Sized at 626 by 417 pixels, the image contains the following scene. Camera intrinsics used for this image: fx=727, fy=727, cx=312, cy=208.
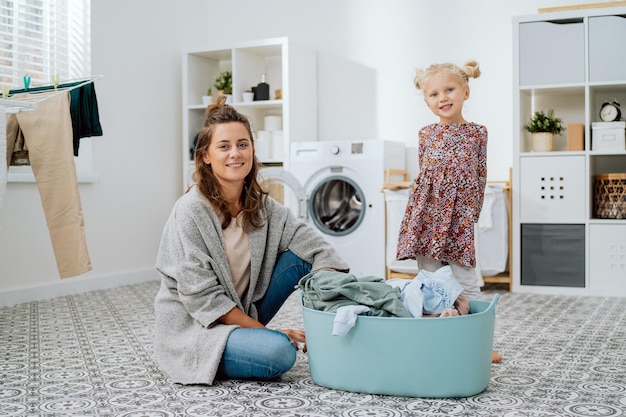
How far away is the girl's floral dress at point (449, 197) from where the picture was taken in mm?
2404

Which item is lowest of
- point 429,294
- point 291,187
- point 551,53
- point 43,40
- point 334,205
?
point 429,294

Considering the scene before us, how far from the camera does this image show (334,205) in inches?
182

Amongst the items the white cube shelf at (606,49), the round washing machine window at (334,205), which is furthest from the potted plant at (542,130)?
the round washing machine window at (334,205)

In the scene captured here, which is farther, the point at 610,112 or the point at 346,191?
the point at 346,191

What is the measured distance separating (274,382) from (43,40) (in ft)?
9.48

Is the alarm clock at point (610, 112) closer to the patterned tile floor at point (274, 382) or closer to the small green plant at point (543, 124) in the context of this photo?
the small green plant at point (543, 124)

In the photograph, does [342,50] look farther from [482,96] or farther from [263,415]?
[263,415]

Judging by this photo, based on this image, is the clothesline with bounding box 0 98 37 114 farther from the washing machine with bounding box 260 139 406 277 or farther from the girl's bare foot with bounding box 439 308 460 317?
the washing machine with bounding box 260 139 406 277

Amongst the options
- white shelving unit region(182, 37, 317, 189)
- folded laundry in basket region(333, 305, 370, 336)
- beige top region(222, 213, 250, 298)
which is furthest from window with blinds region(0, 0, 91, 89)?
folded laundry in basket region(333, 305, 370, 336)

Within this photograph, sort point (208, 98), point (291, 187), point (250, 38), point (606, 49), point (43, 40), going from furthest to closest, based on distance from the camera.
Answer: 1. point (250, 38)
2. point (208, 98)
3. point (291, 187)
4. point (43, 40)
5. point (606, 49)

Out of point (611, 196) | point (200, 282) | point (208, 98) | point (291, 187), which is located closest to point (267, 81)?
point (208, 98)

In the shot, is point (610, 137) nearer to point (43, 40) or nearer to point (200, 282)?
point (200, 282)

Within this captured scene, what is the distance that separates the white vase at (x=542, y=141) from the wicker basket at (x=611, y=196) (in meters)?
0.31

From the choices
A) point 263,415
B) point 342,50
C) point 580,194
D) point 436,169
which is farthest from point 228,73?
point 263,415
